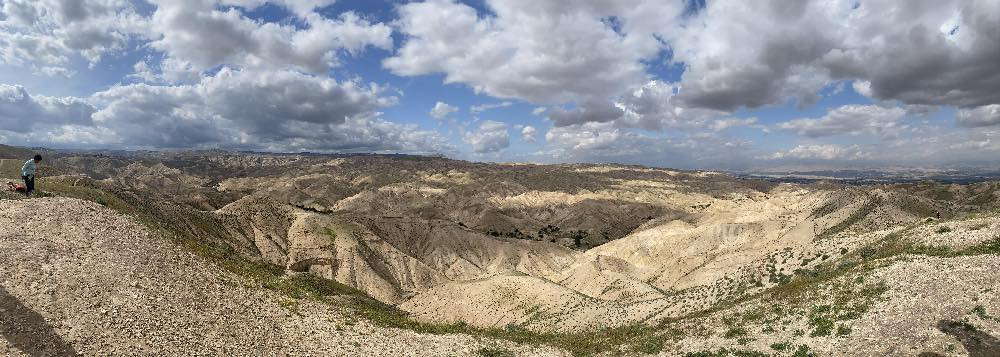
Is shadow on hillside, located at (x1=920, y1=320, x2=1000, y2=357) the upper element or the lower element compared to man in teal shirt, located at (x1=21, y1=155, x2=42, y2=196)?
lower

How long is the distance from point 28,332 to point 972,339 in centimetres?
3338

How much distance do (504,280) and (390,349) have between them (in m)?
43.1

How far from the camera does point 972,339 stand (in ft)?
63.8

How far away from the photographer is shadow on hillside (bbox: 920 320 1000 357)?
61.2ft

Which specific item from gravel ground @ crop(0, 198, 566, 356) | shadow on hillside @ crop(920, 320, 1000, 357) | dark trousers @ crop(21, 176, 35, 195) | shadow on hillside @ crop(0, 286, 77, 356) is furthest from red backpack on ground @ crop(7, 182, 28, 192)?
shadow on hillside @ crop(920, 320, 1000, 357)

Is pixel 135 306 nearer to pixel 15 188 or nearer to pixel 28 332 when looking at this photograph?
pixel 28 332

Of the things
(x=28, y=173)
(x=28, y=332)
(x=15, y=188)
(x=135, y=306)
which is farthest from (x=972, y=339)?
(x=15, y=188)

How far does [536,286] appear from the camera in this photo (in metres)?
62.1

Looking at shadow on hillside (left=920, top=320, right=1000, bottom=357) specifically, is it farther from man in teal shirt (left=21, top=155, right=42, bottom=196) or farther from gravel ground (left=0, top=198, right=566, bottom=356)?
man in teal shirt (left=21, top=155, right=42, bottom=196)

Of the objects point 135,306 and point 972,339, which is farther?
point 135,306

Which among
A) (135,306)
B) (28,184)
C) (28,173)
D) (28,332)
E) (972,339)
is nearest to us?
(28,332)

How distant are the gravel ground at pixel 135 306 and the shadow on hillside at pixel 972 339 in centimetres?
1616

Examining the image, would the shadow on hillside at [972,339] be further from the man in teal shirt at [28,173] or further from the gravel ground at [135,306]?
the man in teal shirt at [28,173]

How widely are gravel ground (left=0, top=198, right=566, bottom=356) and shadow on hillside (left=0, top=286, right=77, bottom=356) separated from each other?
0.03m
